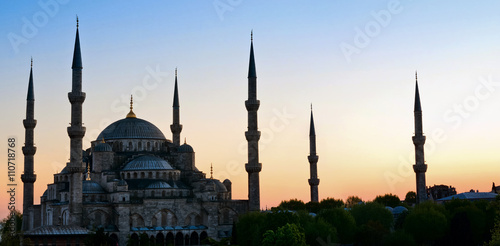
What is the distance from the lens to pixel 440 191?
9469cm

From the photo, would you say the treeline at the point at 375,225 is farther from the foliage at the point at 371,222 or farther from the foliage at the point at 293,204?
the foliage at the point at 293,204

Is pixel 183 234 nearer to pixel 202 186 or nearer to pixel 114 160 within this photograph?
pixel 202 186

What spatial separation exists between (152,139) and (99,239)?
18981mm

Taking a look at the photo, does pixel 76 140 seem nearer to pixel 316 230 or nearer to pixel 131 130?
pixel 131 130

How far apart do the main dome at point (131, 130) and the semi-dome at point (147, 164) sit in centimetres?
363

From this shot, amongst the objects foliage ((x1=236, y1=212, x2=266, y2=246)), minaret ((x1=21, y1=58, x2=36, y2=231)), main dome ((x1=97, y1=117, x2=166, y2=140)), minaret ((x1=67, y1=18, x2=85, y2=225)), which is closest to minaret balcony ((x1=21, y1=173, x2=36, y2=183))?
minaret ((x1=21, y1=58, x2=36, y2=231))

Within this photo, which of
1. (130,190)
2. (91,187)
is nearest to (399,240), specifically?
(130,190)

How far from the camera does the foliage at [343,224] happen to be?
44.7 metres

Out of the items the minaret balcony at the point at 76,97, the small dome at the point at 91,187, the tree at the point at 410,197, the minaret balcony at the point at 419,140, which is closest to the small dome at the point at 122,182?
the small dome at the point at 91,187

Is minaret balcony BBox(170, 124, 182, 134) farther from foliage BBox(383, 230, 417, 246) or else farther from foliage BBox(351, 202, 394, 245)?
foliage BBox(383, 230, 417, 246)

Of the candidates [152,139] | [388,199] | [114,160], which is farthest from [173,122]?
[388,199]

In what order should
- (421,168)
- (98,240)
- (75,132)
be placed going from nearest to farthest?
(98,240) → (75,132) → (421,168)

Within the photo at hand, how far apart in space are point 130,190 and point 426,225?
20.7 meters

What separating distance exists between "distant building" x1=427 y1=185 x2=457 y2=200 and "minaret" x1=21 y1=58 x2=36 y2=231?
172ft
